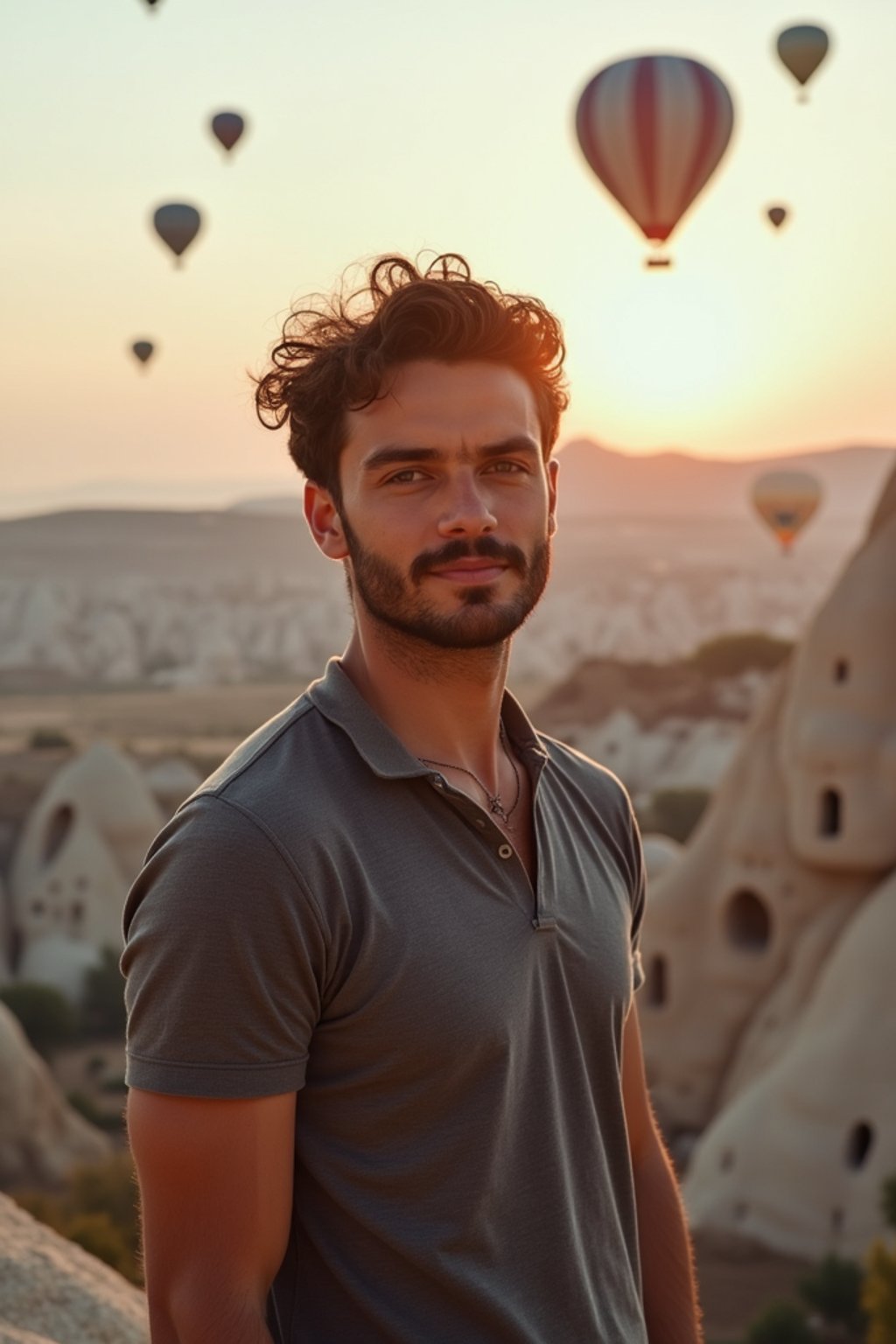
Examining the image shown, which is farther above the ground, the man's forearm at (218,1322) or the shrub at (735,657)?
the man's forearm at (218,1322)

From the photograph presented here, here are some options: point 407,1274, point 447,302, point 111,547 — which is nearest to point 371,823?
point 407,1274

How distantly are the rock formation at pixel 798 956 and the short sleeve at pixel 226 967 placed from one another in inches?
503

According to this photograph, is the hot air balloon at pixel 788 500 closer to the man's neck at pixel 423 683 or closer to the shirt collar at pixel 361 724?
the man's neck at pixel 423 683

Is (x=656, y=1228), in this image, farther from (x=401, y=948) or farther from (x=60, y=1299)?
(x=60, y=1299)

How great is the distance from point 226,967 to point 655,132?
18.5 meters

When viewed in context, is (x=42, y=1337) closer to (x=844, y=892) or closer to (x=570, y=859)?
(x=570, y=859)

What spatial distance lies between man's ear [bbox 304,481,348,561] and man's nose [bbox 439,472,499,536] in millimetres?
175

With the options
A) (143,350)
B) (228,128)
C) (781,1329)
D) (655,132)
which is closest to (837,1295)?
(781,1329)

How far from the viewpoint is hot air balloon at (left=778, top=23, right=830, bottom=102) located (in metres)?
26.1

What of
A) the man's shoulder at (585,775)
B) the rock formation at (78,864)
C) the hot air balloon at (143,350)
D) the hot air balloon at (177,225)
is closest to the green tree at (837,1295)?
the man's shoulder at (585,775)

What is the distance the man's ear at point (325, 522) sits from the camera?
8.19 ft

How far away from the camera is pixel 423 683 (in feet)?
8.11

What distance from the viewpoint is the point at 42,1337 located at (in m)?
3.36

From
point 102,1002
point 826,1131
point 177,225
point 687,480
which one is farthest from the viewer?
point 687,480
